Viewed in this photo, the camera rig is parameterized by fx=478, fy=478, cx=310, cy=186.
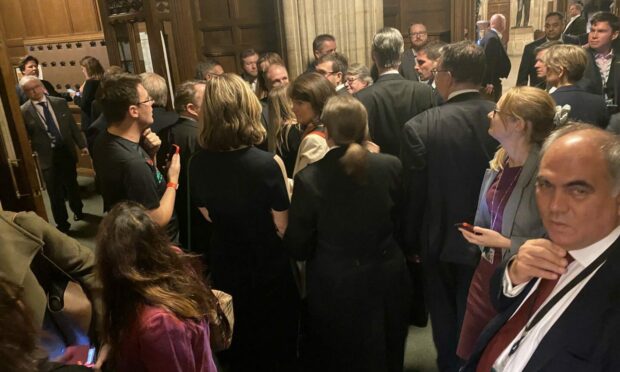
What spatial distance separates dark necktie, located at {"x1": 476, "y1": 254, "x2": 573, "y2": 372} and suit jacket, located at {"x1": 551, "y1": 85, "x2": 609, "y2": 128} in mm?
1924

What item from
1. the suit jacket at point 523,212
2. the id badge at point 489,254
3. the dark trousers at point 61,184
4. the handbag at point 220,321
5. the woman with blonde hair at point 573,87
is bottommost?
the dark trousers at point 61,184

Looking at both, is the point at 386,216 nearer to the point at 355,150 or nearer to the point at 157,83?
the point at 355,150

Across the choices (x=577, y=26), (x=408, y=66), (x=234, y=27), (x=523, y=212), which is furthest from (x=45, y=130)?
(x=577, y=26)

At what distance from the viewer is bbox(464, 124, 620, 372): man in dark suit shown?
1.02 m

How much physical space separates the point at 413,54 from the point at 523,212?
3.60 metres

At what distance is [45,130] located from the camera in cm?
480

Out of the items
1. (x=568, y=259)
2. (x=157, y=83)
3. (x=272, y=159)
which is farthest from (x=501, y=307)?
(x=157, y=83)

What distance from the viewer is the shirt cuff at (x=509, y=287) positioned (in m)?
1.28

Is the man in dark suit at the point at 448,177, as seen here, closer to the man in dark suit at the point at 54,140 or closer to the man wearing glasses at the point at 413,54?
the man wearing glasses at the point at 413,54

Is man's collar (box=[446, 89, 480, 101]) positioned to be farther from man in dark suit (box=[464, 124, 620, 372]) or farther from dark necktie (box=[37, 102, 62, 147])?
dark necktie (box=[37, 102, 62, 147])

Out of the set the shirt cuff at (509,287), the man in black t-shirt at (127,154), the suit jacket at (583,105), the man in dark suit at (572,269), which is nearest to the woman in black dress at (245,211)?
the man in black t-shirt at (127,154)

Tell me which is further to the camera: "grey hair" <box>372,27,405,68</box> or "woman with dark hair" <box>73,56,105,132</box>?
"woman with dark hair" <box>73,56,105,132</box>

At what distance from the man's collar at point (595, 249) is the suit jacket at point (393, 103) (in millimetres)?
2095

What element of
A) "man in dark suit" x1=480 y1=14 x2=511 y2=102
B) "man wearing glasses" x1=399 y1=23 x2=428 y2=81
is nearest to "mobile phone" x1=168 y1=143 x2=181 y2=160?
"man wearing glasses" x1=399 y1=23 x2=428 y2=81
